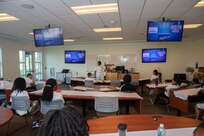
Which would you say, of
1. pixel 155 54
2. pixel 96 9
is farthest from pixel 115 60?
pixel 96 9

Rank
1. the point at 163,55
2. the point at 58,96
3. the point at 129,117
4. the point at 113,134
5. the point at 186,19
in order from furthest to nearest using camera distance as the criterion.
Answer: the point at 163,55, the point at 186,19, the point at 58,96, the point at 129,117, the point at 113,134

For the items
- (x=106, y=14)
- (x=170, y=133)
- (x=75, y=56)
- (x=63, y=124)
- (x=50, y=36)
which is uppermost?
(x=106, y=14)

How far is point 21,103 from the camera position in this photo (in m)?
3.06

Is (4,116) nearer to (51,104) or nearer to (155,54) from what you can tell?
(51,104)

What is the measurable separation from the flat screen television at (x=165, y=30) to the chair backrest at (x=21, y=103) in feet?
11.0

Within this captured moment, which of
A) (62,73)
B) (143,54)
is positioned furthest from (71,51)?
(143,54)

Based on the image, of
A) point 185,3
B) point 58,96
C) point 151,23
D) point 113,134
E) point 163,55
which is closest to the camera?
point 113,134

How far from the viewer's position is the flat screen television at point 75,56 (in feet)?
32.9

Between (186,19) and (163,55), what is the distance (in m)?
4.64

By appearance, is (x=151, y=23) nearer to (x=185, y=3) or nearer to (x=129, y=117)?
(x=185, y=3)

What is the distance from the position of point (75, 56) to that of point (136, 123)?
8659 millimetres

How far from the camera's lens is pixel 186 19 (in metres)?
4.53

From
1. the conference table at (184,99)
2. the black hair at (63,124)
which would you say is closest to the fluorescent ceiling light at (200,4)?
the conference table at (184,99)

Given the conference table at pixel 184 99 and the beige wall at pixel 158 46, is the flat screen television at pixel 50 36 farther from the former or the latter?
the beige wall at pixel 158 46
